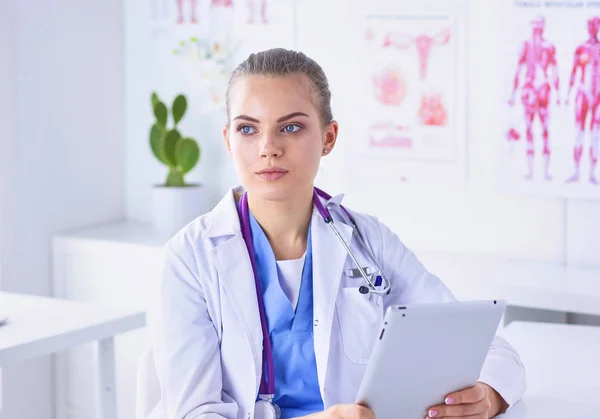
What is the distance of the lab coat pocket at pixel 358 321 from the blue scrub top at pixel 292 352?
2.4 inches

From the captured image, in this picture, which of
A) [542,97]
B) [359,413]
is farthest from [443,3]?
[359,413]

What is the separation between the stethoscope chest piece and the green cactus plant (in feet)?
5.44

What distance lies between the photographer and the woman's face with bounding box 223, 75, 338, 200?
1586 mm

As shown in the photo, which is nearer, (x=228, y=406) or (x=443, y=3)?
(x=228, y=406)

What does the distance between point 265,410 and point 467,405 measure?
1.06 feet

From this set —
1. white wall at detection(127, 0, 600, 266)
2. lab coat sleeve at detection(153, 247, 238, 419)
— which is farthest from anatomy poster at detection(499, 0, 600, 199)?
lab coat sleeve at detection(153, 247, 238, 419)

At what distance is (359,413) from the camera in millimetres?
1359

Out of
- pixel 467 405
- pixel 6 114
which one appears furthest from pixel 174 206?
pixel 467 405

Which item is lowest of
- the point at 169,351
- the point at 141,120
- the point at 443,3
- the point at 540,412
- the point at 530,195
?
the point at 540,412

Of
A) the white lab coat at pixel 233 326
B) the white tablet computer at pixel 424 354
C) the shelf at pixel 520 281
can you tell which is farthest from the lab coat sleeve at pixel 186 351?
the shelf at pixel 520 281

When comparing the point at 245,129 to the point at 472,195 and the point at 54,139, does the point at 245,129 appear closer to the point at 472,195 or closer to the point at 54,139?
the point at 472,195

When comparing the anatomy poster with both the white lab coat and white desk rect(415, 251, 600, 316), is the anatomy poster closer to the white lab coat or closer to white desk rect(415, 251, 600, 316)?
white desk rect(415, 251, 600, 316)

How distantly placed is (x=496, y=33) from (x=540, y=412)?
4.38ft

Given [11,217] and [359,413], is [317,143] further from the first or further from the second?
[11,217]
